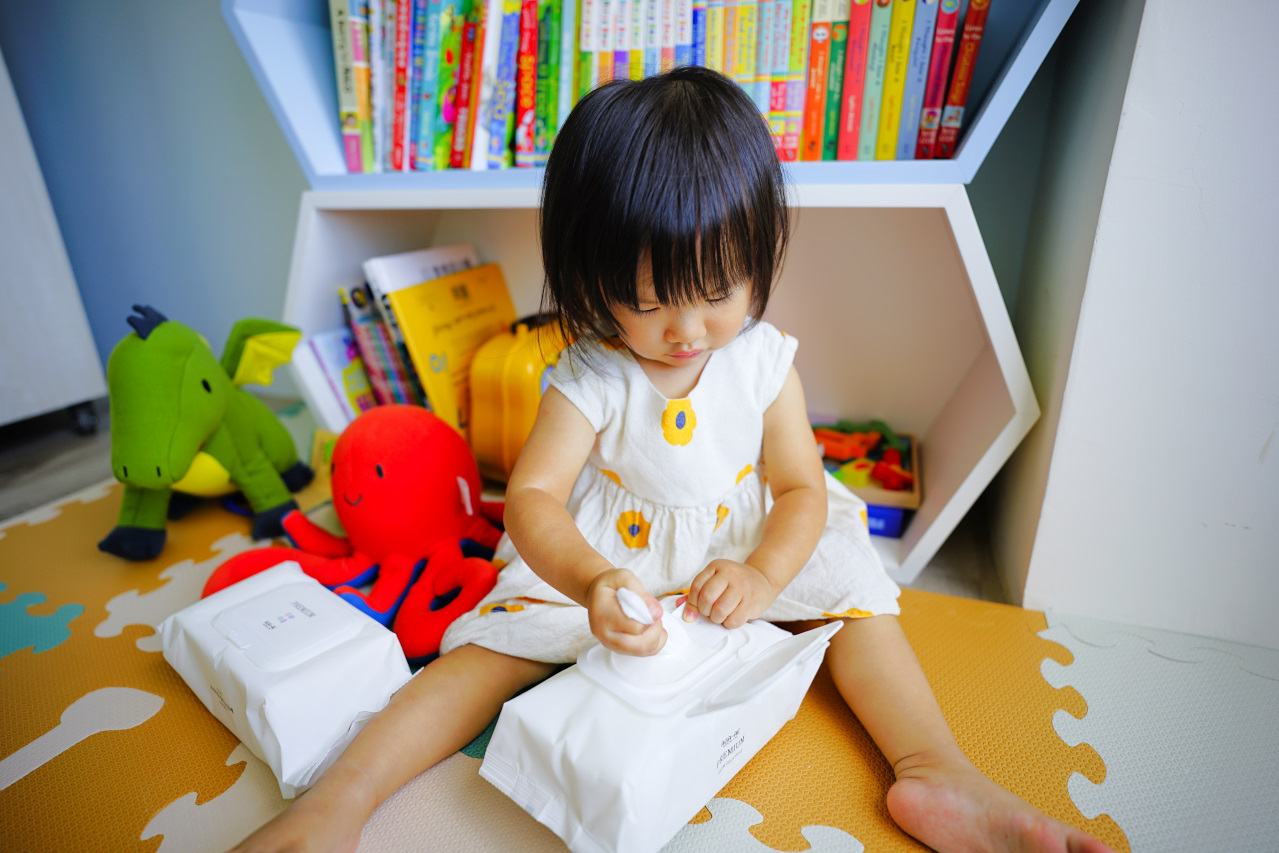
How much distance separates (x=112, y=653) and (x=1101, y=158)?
1193 millimetres

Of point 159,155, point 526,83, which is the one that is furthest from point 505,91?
point 159,155

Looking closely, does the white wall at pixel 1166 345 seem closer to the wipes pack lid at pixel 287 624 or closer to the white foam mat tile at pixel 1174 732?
the white foam mat tile at pixel 1174 732

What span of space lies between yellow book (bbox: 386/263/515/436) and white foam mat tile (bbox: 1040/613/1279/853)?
3.02 ft

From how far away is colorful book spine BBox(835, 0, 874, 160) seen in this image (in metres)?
0.80

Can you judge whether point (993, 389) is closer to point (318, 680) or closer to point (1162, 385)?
point (1162, 385)

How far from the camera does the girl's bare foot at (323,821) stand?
483mm

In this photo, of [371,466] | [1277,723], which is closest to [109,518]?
[371,466]

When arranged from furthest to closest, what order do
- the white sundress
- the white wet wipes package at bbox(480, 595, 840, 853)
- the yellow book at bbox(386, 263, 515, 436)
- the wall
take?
1. the wall
2. the yellow book at bbox(386, 263, 515, 436)
3. the white sundress
4. the white wet wipes package at bbox(480, 595, 840, 853)

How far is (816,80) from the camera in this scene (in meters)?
0.84

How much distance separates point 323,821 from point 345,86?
3.28 feet

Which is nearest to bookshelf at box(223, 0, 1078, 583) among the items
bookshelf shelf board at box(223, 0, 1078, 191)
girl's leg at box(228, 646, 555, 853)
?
bookshelf shelf board at box(223, 0, 1078, 191)

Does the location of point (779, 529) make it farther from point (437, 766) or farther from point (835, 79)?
point (835, 79)

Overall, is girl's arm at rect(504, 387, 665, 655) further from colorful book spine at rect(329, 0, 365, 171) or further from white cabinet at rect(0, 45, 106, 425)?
white cabinet at rect(0, 45, 106, 425)

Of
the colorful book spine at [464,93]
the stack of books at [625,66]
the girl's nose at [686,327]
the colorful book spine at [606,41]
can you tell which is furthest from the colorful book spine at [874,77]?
the colorful book spine at [464,93]
